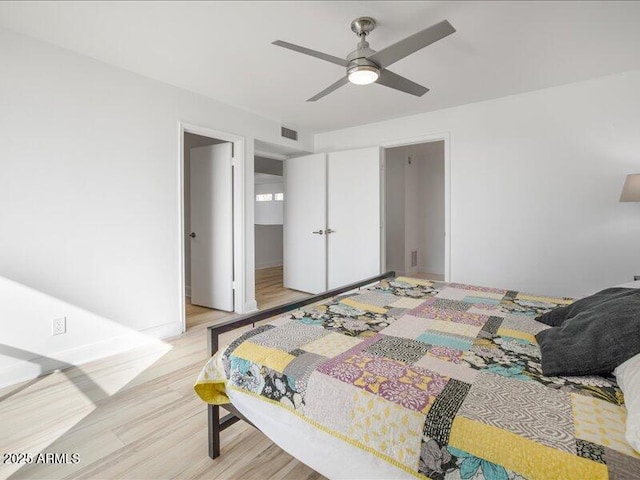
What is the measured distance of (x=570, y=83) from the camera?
3.09 meters

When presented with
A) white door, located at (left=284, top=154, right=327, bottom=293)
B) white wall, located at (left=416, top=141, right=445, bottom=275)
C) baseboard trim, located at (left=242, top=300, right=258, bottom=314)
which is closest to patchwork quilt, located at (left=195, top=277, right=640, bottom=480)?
baseboard trim, located at (left=242, top=300, right=258, bottom=314)

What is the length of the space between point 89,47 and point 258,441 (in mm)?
2906

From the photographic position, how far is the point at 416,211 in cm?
656

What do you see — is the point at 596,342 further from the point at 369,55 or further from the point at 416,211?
the point at 416,211

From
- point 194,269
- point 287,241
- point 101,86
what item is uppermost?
point 101,86

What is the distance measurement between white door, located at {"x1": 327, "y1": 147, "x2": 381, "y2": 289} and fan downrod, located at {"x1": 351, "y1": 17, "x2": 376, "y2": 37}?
2.18 metres

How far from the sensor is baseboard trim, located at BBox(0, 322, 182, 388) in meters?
2.24

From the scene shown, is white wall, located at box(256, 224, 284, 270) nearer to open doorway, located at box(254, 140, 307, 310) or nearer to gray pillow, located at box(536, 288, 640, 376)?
open doorway, located at box(254, 140, 307, 310)

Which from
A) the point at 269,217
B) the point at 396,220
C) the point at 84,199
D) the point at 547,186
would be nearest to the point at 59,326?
the point at 84,199

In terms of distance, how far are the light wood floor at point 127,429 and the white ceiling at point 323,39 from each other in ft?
7.82

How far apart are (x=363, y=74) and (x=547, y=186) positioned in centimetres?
237

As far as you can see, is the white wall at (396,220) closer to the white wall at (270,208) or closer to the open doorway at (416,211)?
the open doorway at (416,211)

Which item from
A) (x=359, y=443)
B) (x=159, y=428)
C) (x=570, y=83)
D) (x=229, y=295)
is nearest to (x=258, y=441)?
(x=159, y=428)

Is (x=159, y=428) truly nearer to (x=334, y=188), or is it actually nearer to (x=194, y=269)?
(x=194, y=269)
